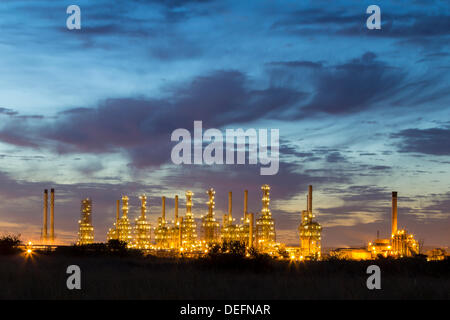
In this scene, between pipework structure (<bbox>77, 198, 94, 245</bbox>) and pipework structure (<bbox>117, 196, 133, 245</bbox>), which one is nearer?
pipework structure (<bbox>77, 198, 94, 245</bbox>)

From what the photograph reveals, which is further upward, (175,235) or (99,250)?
(175,235)

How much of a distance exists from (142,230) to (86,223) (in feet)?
40.7

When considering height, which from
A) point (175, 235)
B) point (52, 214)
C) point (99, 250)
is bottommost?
point (99, 250)

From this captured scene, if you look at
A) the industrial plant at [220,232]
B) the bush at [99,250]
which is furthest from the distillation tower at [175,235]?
the bush at [99,250]

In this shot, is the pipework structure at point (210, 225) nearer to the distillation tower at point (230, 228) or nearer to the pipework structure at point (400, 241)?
the distillation tower at point (230, 228)

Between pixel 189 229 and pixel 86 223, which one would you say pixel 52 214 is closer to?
pixel 86 223

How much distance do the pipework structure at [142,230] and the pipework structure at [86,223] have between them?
36.0 feet

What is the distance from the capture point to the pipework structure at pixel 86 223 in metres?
111

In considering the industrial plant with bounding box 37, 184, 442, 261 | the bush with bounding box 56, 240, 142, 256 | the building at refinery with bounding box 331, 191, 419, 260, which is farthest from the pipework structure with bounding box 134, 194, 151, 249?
the bush with bounding box 56, 240, 142, 256

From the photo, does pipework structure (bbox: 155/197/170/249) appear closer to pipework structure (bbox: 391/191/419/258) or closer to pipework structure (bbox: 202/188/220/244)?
pipework structure (bbox: 202/188/220/244)

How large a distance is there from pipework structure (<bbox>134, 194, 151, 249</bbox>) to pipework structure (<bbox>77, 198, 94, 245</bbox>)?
11.0 metres

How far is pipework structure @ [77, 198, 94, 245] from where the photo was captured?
111 m

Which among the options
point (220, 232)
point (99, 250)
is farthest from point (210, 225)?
point (99, 250)

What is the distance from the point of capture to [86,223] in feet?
366
